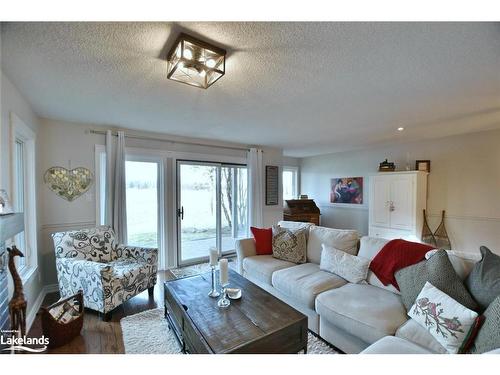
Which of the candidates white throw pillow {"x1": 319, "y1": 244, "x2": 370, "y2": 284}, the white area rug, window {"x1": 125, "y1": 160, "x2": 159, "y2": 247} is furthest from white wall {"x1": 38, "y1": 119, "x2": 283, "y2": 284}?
white throw pillow {"x1": 319, "y1": 244, "x2": 370, "y2": 284}

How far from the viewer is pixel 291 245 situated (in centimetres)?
284

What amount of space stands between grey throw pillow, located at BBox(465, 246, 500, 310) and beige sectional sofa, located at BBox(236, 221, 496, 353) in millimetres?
136

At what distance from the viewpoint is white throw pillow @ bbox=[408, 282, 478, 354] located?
4.22ft

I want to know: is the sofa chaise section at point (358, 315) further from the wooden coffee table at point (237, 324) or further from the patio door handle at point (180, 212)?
the patio door handle at point (180, 212)

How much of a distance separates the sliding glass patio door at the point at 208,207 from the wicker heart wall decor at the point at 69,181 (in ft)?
4.32

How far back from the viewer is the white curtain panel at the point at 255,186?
→ 4797 mm

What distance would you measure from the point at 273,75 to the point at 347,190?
4575 mm

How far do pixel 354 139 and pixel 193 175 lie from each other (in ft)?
10.1

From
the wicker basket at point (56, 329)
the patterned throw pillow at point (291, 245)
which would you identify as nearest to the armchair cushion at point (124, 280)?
the wicker basket at point (56, 329)

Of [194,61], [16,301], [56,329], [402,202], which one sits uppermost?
[194,61]

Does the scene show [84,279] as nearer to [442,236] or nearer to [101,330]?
[101,330]

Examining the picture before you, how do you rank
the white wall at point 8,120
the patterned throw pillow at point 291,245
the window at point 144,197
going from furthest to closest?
the window at point 144,197, the patterned throw pillow at point 291,245, the white wall at point 8,120

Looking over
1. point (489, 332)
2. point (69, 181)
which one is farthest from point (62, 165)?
point (489, 332)
